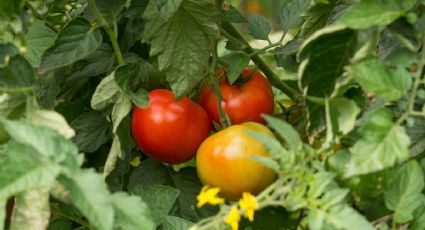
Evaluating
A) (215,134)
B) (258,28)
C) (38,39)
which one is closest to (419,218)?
(215,134)

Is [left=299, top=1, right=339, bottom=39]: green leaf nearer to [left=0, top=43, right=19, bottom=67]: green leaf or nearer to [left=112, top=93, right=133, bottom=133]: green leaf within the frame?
[left=112, top=93, right=133, bottom=133]: green leaf

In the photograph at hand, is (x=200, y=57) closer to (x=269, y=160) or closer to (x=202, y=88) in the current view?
(x=202, y=88)

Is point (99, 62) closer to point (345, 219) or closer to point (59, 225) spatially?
point (59, 225)

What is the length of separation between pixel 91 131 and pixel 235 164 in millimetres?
248

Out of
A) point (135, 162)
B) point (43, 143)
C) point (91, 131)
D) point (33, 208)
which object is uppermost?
point (43, 143)

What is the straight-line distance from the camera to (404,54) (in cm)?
75

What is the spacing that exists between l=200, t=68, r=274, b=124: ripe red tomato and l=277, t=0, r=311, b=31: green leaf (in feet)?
0.55

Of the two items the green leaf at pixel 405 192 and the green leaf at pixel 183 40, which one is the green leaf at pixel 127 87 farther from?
the green leaf at pixel 405 192

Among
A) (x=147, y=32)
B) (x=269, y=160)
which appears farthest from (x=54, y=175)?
(x=147, y=32)

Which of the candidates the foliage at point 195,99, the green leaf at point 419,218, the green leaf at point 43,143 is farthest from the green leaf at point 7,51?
the green leaf at point 419,218

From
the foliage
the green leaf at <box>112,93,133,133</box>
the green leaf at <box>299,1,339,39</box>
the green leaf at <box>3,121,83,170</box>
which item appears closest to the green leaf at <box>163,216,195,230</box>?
the foliage

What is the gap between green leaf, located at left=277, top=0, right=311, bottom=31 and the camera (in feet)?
3.83

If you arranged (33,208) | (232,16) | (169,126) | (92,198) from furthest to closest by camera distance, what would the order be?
(232,16) → (169,126) → (33,208) → (92,198)

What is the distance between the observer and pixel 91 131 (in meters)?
1.04
